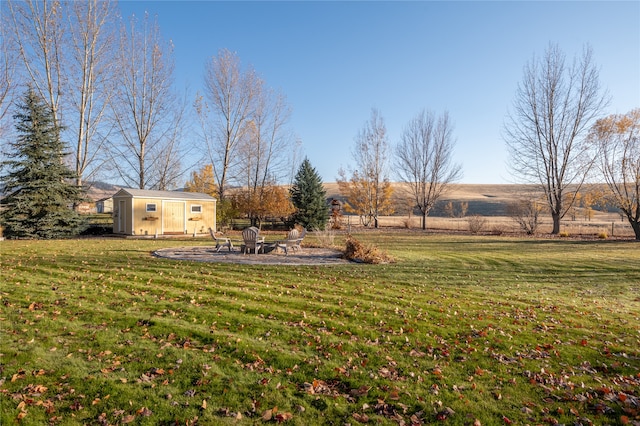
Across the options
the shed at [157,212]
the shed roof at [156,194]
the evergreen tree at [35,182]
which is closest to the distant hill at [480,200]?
the shed roof at [156,194]

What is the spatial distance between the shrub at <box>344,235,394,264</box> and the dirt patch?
34cm

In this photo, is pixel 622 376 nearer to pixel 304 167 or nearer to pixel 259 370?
pixel 259 370

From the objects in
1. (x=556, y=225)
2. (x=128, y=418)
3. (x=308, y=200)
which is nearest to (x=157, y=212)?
(x=308, y=200)

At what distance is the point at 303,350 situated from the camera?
455 cm

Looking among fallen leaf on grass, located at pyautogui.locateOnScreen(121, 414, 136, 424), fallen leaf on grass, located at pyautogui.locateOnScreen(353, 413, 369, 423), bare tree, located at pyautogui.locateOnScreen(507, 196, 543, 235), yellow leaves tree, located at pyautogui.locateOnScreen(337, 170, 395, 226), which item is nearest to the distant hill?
yellow leaves tree, located at pyautogui.locateOnScreen(337, 170, 395, 226)

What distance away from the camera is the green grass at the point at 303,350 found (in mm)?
3305

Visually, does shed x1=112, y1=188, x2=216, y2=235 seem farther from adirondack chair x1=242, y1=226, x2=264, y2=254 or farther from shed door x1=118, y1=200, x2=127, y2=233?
adirondack chair x1=242, y1=226, x2=264, y2=254

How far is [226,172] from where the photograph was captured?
95.7 ft

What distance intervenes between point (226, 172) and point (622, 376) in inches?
1099

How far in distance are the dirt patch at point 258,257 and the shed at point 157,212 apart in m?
8.63

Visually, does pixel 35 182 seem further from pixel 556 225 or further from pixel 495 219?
pixel 495 219

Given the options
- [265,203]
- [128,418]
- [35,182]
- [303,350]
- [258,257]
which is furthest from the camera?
[265,203]

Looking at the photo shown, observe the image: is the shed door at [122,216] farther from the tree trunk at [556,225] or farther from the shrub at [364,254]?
the tree trunk at [556,225]

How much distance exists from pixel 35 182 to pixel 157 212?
5.85 metres
